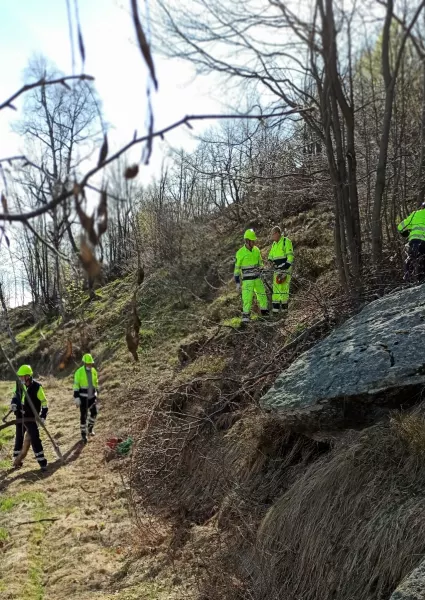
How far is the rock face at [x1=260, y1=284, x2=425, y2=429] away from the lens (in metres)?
4.53

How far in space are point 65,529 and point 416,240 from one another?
247 inches

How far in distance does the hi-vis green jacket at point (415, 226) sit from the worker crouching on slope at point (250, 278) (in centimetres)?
350

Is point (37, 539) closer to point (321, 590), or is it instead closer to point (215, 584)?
point (215, 584)

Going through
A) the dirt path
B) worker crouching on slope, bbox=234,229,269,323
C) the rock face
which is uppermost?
worker crouching on slope, bbox=234,229,269,323

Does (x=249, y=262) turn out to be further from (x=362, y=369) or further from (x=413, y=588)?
(x=413, y=588)

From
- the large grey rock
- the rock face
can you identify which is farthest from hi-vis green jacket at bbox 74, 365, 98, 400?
the large grey rock

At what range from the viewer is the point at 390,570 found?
3.37 metres

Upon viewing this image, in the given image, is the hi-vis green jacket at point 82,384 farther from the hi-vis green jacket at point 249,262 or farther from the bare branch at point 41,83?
the bare branch at point 41,83

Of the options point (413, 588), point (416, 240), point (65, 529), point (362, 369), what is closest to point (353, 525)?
point (413, 588)

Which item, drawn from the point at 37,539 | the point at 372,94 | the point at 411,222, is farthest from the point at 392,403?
the point at 37,539

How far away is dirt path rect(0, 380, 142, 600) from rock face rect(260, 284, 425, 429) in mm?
2420

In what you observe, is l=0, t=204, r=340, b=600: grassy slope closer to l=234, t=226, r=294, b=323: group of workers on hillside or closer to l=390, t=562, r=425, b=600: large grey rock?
l=234, t=226, r=294, b=323: group of workers on hillside

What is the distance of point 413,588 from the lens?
8.56ft

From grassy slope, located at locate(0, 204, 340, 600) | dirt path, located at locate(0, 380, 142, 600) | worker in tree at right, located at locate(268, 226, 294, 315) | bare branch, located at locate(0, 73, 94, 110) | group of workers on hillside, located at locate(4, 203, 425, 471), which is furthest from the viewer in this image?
worker in tree at right, located at locate(268, 226, 294, 315)
